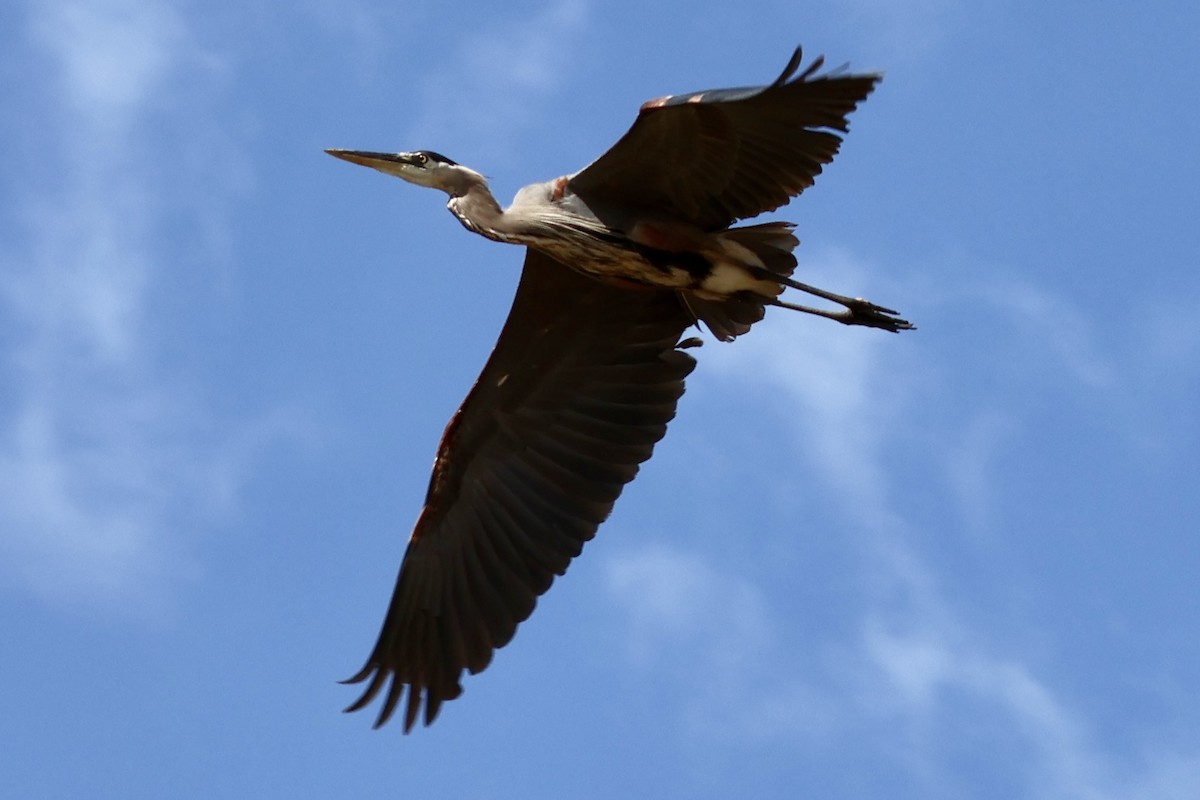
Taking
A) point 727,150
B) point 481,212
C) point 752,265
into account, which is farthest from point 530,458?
point 727,150

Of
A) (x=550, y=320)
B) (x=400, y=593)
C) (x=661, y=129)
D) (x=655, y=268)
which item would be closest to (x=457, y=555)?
(x=400, y=593)

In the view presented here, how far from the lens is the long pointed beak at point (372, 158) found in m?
11.9

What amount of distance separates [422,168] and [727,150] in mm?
2144

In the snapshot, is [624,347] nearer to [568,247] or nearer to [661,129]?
[568,247]

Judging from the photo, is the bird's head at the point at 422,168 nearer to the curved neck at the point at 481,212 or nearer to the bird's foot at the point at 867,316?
the curved neck at the point at 481,212

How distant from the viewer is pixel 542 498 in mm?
12039

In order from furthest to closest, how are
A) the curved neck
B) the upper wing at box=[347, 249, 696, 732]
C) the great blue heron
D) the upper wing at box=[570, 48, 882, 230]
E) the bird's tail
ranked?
the upper wing at box=[347, 249, 696, 732] < the curved neck < the bird's tail < the great blue heron < the upper wing at box=[570, 48, 882, 230]

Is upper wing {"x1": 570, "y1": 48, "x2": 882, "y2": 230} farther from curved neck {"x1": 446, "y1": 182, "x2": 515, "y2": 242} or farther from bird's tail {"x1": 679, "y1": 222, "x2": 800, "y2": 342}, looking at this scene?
curved neck {"x1": 446, "y1": 182, "x2": 515, "y2": 242}

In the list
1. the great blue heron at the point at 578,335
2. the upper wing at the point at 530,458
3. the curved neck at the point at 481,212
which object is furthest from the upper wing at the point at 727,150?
the upper wing at the point at 530,458

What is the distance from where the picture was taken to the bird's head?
11453 millimetres

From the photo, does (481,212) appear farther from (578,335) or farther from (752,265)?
(752,265)

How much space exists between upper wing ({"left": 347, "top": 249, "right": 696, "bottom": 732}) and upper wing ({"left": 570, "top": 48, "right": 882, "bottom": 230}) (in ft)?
2.91

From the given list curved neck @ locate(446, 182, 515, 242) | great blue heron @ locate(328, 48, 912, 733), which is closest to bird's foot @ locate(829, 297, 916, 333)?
great blue heron @ locate(328, 48, 912, 733)

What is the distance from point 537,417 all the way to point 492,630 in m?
1.46
